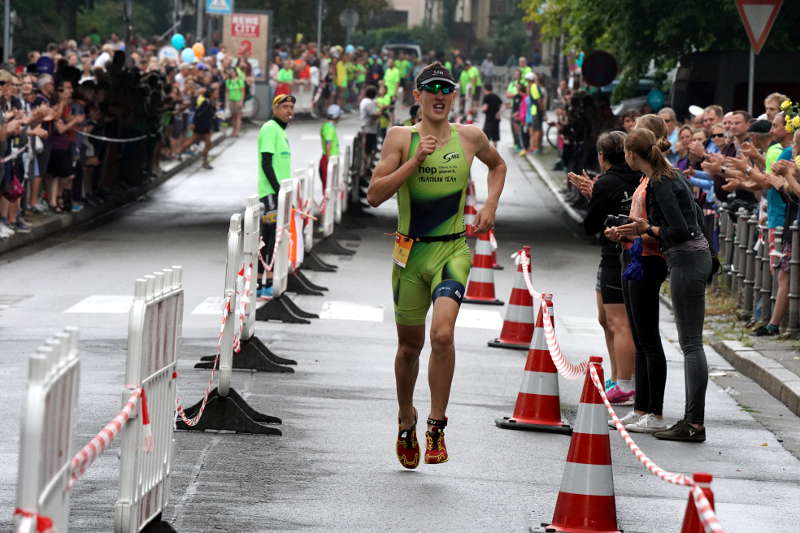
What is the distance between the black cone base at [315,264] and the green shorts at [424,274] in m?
11.6

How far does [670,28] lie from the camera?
2748cm

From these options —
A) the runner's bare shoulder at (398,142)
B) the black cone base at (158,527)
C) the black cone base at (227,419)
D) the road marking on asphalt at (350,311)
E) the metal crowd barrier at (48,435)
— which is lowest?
the road marking on asphalt at (350,311)

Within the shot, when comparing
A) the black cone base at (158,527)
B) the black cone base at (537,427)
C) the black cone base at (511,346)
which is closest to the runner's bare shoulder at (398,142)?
the black cone base at (537,427)

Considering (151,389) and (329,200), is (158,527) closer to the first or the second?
(151,389)

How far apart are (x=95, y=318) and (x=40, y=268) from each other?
187 inches

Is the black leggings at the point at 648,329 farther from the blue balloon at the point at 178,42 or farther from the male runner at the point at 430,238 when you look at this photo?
the blue balloon at the point at 178,42

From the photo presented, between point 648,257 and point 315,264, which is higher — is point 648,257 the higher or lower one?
the higher one

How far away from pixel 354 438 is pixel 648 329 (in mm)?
1939

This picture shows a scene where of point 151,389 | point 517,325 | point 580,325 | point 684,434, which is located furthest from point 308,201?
point 151,389

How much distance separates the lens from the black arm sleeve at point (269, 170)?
16547 millimetres

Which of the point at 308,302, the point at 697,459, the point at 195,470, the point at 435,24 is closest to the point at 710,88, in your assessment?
the point at 308,302

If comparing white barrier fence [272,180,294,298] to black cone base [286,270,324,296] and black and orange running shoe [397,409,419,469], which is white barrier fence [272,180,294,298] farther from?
black and orange running shoe [397,409,419,469]

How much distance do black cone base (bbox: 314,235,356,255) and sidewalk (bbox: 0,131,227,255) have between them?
3.69 m

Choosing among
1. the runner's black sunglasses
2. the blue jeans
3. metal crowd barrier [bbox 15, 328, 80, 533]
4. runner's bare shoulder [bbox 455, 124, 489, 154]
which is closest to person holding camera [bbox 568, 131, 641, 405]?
the blue jeans
